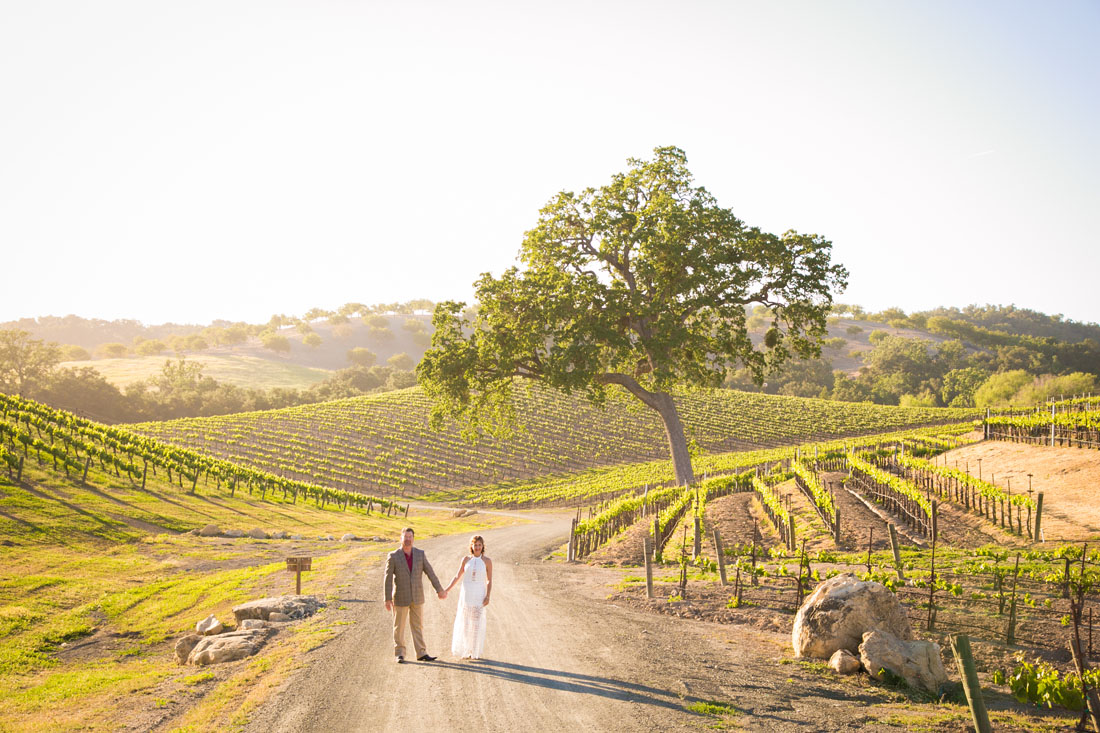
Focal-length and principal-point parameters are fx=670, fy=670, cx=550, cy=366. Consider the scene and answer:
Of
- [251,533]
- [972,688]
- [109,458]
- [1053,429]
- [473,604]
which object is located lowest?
[251,533]

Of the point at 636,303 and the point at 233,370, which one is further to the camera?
the point at 233,370

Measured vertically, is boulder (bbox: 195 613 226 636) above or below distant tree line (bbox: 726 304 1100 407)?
below

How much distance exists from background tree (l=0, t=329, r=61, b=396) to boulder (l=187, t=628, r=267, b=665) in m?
102

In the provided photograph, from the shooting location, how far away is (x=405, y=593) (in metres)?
10.8

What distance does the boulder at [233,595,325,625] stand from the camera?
579 inches

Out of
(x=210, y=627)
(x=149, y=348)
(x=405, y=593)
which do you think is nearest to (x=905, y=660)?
(x=405, y=593)

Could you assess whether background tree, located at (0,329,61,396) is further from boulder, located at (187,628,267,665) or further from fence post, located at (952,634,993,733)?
fence post, located at (952,634,993,733)

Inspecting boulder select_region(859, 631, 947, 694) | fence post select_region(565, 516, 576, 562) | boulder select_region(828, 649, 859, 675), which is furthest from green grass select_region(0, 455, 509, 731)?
boulder select_region(859, 631, 947, 694)

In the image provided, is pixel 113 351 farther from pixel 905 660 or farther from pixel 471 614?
A: pixel 905 660

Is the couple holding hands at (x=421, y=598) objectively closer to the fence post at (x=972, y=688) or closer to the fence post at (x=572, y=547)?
the fence post at (x=972, y=688)

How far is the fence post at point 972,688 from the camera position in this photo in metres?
7.11

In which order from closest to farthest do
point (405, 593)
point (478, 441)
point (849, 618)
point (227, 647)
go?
point (849, 618) < point (405, 593) < point (227, 647) < point (478, 441)

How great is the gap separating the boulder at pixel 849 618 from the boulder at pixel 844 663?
1.00ft

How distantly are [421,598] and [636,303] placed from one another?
1988 cm
